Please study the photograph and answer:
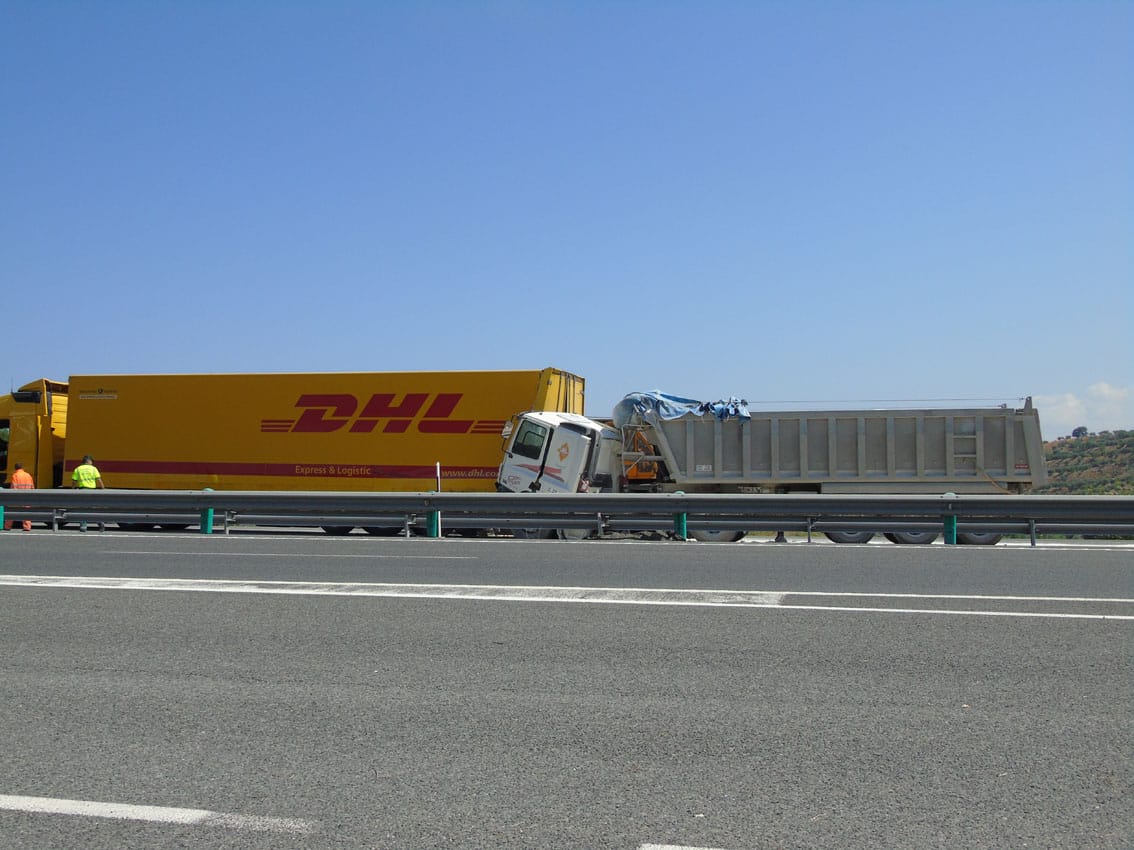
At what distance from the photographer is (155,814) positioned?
4047 mm

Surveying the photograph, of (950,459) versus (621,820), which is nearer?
(621,820)

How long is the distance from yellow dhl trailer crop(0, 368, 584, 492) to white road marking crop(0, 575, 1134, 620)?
9.74 metres

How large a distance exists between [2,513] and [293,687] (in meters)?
15.6

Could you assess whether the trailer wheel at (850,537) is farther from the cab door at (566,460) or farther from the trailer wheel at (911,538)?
the cab door at (566,460)

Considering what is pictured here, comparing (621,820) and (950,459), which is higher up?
(950,459)

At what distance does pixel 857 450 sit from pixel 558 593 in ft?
32.1

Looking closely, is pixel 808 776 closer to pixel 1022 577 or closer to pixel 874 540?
pixel 1022 577

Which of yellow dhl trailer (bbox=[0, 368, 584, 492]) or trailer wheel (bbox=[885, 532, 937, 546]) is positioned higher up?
yellow dhl trailer (bbox=[0, 368, 584, 492])

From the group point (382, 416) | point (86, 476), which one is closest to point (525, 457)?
point (382, 416)

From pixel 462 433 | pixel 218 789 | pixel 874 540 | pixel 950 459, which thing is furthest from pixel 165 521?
pixel 218 789

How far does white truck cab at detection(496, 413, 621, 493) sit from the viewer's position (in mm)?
18547

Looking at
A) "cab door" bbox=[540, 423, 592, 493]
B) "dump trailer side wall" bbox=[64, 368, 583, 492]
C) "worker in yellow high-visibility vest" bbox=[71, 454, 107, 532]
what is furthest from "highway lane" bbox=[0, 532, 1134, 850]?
"worker in yellow high-visibility vest" bbox=[71, 454, 107, 532]

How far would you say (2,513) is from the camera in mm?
18875

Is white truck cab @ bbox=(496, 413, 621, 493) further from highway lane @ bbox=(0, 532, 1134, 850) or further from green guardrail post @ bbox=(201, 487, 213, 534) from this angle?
highway lane @ bbox=(0, 532, 1134, 850)
